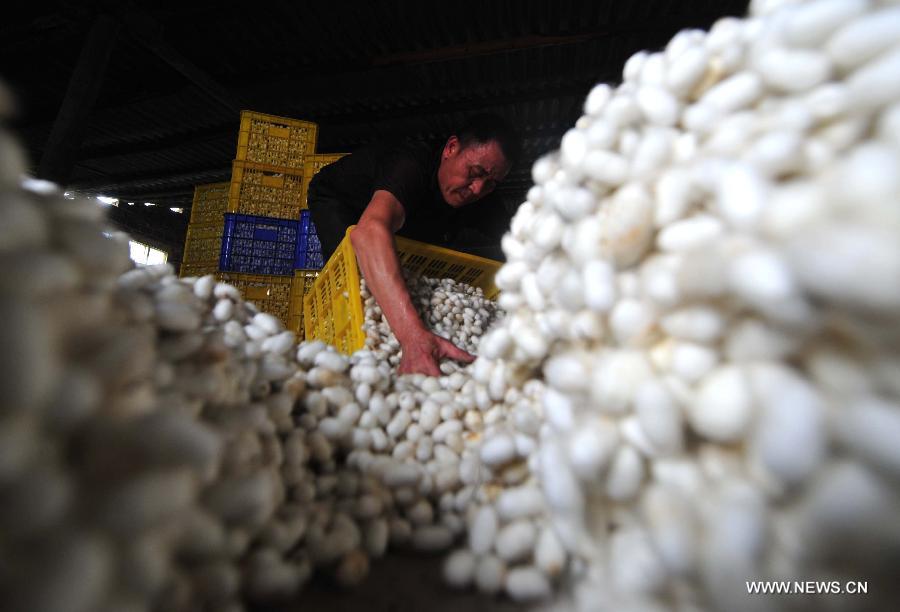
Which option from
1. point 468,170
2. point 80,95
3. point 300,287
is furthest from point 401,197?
point 80,95

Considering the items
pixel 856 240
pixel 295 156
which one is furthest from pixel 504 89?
pixel 856 240

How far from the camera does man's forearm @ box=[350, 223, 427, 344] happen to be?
1.15 meters

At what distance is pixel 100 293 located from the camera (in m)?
0.28

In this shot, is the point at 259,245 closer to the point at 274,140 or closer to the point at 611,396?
the point at 274,140

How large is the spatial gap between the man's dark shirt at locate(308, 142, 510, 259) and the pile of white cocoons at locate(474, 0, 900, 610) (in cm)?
119

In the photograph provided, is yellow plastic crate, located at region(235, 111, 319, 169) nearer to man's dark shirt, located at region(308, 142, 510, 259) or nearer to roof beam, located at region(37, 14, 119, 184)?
roof beam, located at region(37, 14, 119, 184)

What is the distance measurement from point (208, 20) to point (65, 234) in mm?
2855

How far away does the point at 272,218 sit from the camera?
2508mm

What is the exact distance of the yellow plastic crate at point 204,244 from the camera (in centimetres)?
327

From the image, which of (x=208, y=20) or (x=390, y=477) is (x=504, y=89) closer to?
(x=208, y=20)

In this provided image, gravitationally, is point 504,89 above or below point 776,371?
above

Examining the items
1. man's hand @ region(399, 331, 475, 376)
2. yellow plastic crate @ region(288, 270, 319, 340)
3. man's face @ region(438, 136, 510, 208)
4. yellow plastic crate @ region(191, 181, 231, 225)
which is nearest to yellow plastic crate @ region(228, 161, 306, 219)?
yellow plastic crate @ region(288, 270, 319, 340)

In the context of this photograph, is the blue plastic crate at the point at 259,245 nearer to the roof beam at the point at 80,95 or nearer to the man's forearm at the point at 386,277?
the roof beam at the point at 80,95

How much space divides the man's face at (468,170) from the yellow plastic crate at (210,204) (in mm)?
2410
